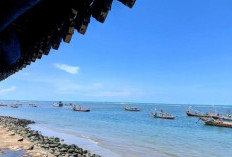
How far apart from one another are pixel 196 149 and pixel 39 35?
21.8 meters

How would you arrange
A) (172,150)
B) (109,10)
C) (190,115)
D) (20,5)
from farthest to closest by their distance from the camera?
(190,115) < (172,150) < (109,10) < (20,5)

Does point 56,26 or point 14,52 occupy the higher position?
point 56,26

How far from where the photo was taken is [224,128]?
1588 inches

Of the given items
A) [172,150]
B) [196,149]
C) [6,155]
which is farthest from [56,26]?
[196,149]

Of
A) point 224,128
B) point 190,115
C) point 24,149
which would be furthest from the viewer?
point 190,115

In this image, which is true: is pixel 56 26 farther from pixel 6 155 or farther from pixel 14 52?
pixel 6 155

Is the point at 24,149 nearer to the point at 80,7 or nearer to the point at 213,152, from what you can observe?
the point at 80,7

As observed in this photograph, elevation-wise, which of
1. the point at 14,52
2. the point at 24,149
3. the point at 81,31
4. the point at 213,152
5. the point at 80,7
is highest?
the point at 80,7

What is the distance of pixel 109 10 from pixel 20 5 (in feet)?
4.53

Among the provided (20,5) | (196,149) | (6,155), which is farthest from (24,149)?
(196,149)

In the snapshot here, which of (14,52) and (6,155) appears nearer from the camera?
(14,52)

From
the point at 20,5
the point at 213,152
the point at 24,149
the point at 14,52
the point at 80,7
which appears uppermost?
the point at 80,7

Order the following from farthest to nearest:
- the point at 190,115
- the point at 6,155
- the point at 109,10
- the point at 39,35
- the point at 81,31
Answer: the point at 190,115 < the point at 6,155 < the point at 39,35 < the point at 81,31 < the point at 109,10

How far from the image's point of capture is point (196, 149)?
21.4 meters
